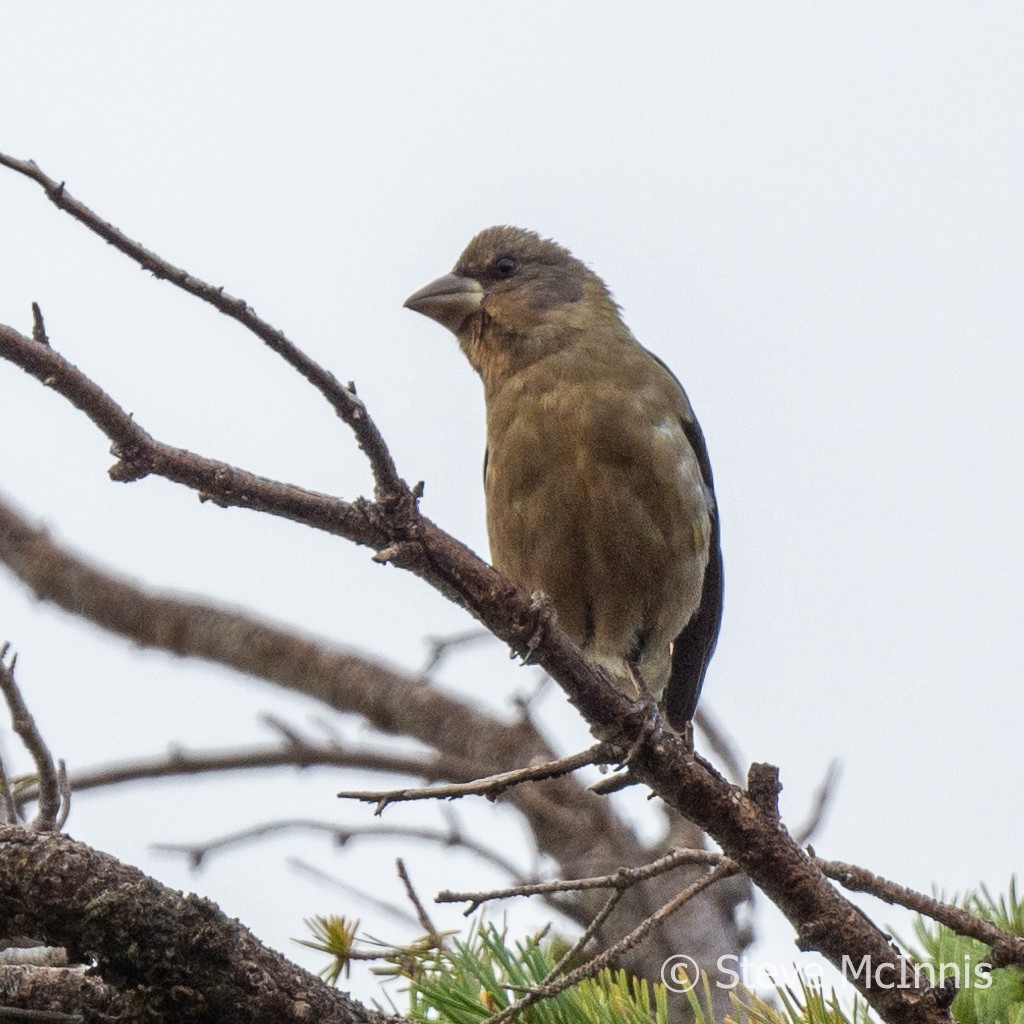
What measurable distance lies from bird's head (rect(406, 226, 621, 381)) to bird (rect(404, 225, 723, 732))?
0.01 meters

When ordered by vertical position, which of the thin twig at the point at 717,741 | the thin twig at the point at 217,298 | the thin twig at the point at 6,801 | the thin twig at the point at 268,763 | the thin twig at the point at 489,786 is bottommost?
the thin twig at the point at 489,786

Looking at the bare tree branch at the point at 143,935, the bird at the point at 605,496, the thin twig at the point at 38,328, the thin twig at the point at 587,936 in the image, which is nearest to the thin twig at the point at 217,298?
the thin twig at the point at 38,328

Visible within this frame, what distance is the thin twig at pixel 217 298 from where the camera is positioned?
6.92 feet

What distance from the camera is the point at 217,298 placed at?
215 cm

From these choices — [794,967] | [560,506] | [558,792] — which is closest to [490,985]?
[794,967]

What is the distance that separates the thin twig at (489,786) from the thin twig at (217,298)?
2.07 feet

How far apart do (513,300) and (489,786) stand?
3092 millimetres

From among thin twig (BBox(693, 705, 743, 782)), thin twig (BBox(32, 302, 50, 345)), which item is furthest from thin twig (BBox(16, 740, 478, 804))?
thin twig (BBox(32, 302, 50, 345))

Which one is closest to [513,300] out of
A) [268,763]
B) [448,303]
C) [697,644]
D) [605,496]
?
[448,303]

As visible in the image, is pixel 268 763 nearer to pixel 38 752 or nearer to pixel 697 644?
pixel 697 644

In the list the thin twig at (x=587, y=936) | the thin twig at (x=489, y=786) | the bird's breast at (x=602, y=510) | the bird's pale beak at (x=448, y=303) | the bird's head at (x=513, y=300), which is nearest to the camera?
the thin twig at (x=489, y=786)

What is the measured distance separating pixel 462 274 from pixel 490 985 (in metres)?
3.47

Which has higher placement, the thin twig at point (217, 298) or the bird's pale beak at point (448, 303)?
the bird's pale beak at point (448, 303)

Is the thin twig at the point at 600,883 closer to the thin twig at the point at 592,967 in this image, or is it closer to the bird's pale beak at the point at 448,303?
the thin twig at the point at 592,967
